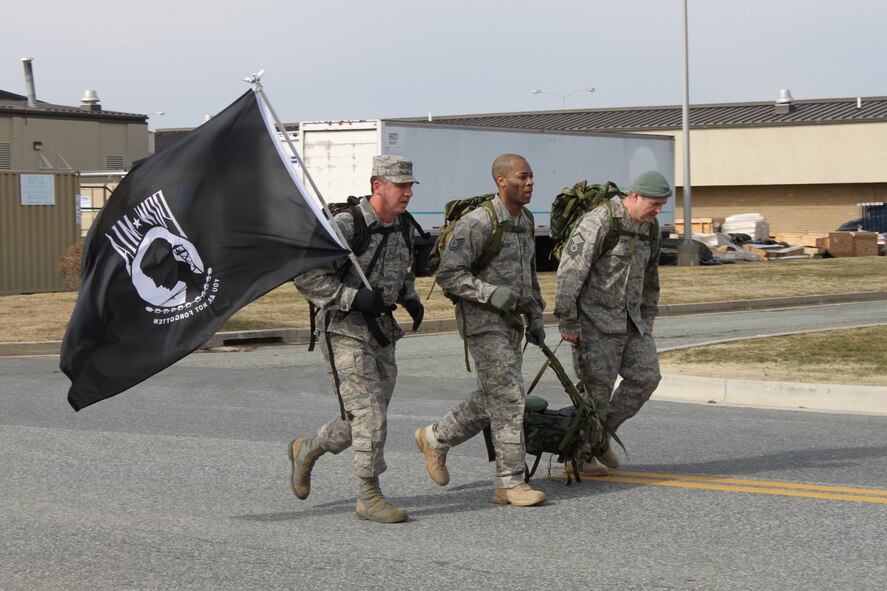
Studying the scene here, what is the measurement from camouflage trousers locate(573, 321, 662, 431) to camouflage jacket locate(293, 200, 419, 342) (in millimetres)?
1262

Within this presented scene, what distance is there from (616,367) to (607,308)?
1.23 ft

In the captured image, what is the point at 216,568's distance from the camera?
230 inches

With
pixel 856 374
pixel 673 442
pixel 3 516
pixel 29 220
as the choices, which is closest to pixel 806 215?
pixel 29 220

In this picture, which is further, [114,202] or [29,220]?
[29,220]

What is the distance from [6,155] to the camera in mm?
39844

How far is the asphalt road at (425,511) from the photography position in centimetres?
572

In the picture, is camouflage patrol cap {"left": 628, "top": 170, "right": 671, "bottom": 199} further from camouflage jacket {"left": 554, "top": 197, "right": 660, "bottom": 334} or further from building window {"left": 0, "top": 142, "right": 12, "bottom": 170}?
building window {"left": 0, "top": 142, "right": 12, "bottom": 170}

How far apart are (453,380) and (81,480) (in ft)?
20.9

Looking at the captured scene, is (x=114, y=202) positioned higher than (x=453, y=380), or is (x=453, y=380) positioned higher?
(x=114, y=202)

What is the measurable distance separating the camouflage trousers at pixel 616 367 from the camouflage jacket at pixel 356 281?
1.26m

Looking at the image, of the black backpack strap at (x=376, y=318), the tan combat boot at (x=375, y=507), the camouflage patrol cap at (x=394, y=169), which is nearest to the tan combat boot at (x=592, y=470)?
the tan combat boot at (x=375, y=507)

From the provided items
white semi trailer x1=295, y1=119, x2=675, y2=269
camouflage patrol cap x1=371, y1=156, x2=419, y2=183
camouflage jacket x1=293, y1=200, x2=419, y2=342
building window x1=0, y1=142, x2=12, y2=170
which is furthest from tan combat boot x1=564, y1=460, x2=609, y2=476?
building window x1=0, y1=142, x2=12, y2=170

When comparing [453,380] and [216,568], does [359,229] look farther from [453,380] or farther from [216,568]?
[453,380]

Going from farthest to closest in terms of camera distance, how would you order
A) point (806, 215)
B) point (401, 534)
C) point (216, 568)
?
point (806, 215), point (401, 534), point (216, 568)
